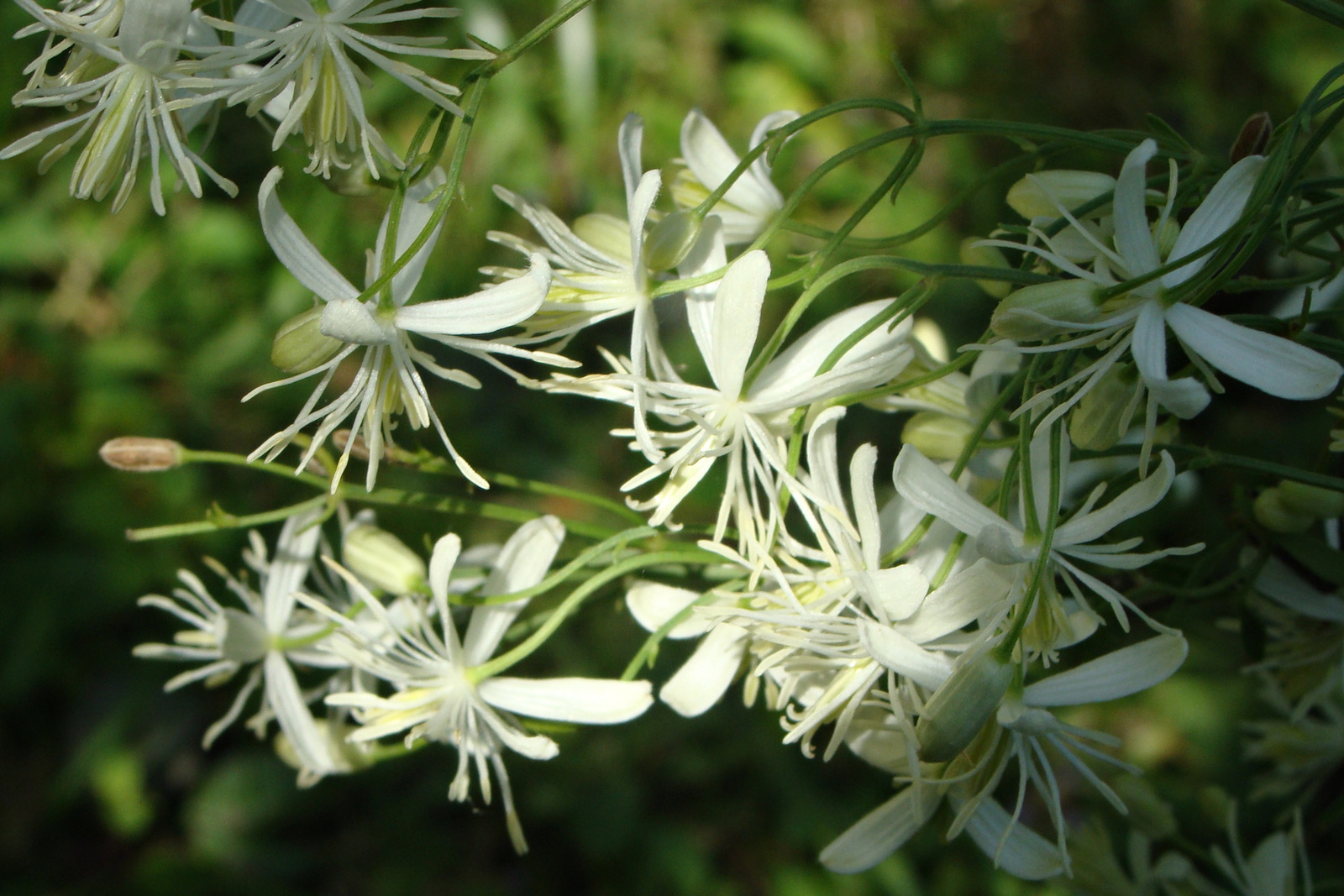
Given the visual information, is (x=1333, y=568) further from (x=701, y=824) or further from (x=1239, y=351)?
(x=701, y=824)

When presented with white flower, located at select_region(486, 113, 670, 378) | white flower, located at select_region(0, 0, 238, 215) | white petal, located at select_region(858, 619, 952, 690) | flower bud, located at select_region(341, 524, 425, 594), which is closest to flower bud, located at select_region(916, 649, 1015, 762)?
white petal, located at select_region(858, 619, 952, 690)

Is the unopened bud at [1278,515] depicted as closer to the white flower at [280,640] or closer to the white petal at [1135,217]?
the white petal at [1135,217]

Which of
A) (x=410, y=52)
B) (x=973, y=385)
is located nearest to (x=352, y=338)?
(x=410, y=52)

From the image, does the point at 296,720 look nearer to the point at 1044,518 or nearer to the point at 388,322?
the point at 388,322

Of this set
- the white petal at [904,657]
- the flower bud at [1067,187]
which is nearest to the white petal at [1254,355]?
the flower bud at [1067,187]

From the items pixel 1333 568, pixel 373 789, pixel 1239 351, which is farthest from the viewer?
pixel 373 789

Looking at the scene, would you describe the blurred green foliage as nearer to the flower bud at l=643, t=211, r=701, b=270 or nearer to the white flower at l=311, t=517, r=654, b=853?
the white flower at l=311, t=517, r=654, b=853

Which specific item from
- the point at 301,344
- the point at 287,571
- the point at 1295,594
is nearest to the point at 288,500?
the point at 287,571
